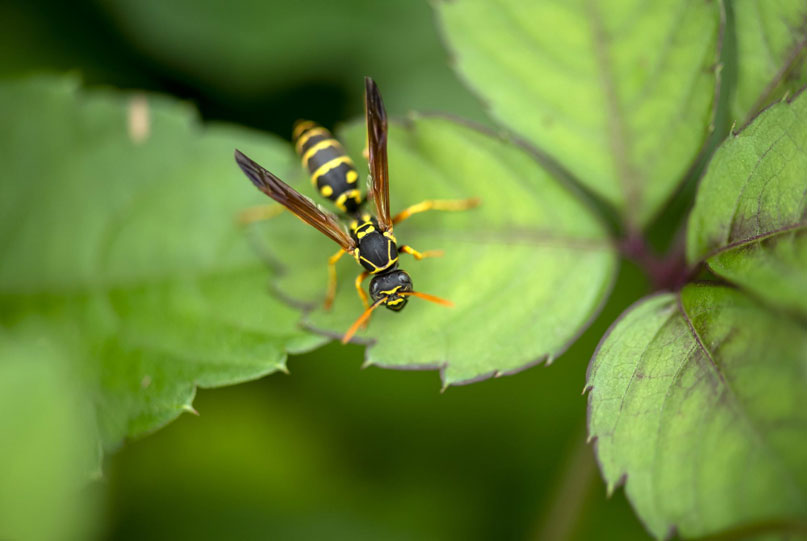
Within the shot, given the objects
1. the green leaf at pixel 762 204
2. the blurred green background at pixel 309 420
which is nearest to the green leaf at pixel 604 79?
the green leaf at pixel 762 204

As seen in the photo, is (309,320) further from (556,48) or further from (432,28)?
(432,28)

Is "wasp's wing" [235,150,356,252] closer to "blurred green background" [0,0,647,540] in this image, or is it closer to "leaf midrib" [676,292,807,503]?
"blurred green background" [0,0,647,540]

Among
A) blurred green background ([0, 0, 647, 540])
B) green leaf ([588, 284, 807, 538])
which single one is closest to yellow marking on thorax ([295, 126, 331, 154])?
blurred green background ([0, 0, 647, 540])

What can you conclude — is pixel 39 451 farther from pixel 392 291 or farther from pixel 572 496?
pixel 572 496

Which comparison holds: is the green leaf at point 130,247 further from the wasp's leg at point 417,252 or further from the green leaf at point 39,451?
the green leaf at point 39,451

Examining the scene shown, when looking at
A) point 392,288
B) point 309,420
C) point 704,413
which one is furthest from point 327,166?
point 704,413

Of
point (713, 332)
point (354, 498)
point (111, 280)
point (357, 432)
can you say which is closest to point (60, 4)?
point (111, 280)
